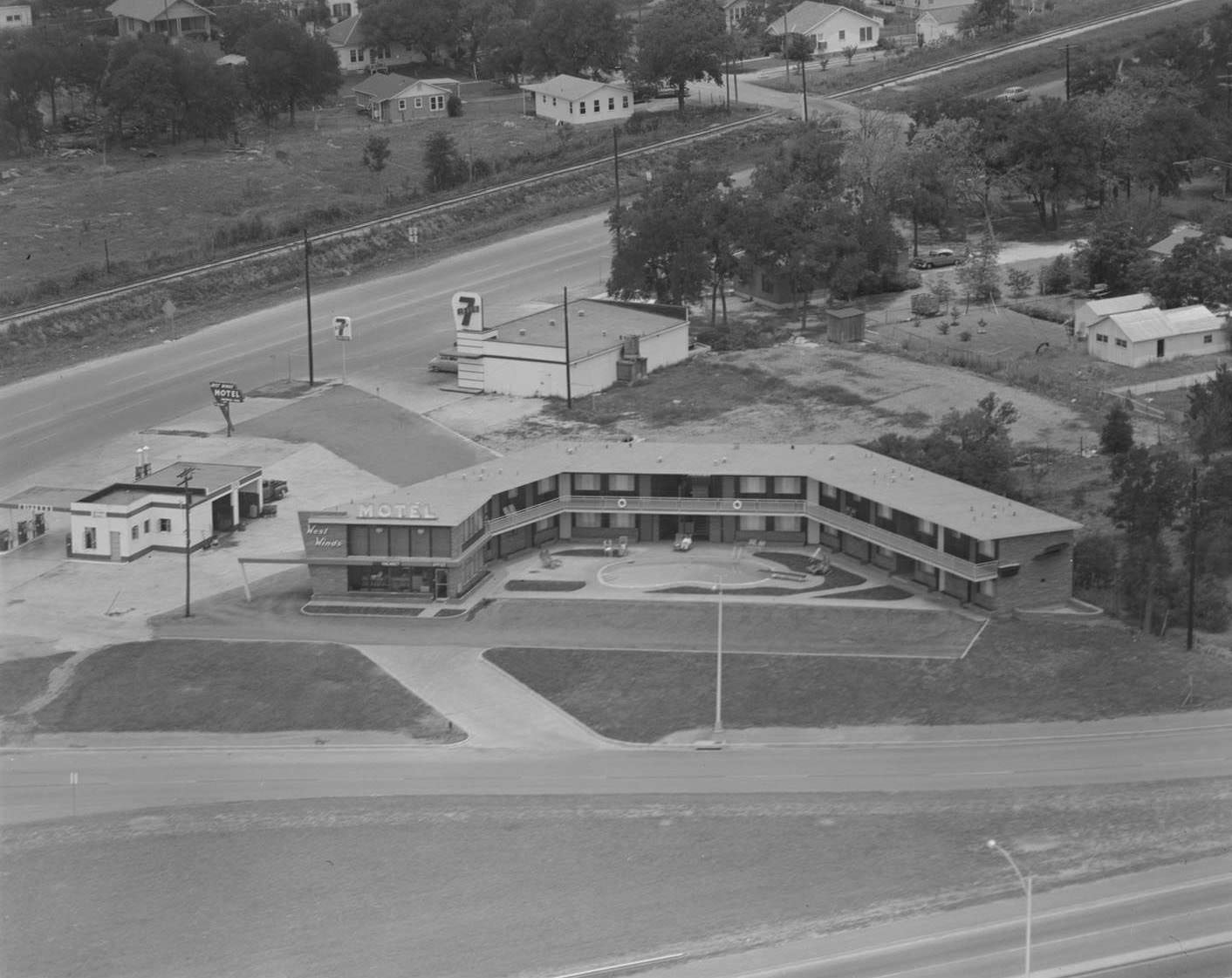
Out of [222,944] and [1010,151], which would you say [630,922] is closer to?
[222,944]

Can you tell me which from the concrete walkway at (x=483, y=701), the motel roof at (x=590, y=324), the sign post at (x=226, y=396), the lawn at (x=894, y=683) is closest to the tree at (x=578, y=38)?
the motel roof at (x=590, y=324)

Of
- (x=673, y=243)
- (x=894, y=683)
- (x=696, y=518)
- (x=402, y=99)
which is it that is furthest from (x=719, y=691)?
(x=402, y=99)

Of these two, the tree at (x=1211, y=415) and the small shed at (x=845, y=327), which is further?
the small shed at (x=845, y=327)

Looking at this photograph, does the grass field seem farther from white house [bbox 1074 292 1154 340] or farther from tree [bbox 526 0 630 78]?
tree [bbox 526 0 630 78]

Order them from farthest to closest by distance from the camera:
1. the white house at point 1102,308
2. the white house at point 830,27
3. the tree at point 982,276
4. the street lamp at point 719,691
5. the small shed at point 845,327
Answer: the white house at point 830,27, the tree at point 982,276, the small shed at point 845,327, the white house at point 1102,308, the street lamp at point 719,691

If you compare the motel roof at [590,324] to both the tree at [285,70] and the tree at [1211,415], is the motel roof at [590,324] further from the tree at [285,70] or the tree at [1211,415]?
the tree at [285,70]
